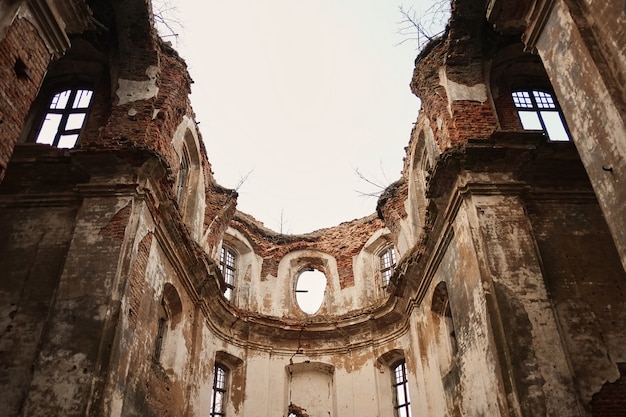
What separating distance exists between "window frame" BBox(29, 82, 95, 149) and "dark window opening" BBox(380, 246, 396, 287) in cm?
1066

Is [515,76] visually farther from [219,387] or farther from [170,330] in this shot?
[219,387]

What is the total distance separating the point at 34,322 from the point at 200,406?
5.97m

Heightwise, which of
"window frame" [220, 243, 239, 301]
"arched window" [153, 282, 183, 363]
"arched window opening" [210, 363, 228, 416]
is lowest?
"arched window opening" [210, 363, 228, 416]

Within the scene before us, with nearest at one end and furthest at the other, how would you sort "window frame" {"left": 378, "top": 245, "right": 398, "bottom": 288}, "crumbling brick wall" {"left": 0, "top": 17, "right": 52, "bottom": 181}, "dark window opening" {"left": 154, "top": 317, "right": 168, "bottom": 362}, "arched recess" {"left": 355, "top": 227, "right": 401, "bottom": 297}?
"crumbling brick wall" {"left": 0, "top": 17, "right": 52, "bottom": 181}
"dark window opening" {"left": 154, "top": 317, "right": 168, "bottom": 362}
"window frame" {"left": 378, "top": 245, "right": 398, "bottom": 288}
"arched recess" {"left": 355, "top": 227, "right": 401, "bottom": 297}

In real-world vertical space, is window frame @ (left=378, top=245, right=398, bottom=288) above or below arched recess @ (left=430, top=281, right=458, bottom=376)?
above

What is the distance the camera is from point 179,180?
13773 millimetres

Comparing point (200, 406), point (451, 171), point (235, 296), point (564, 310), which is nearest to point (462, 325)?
point (564, 310)

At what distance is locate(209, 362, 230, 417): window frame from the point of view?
14570mm

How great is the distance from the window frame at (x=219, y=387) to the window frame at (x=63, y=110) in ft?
25.1

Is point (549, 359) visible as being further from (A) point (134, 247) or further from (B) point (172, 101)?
(B) point (172, 101)

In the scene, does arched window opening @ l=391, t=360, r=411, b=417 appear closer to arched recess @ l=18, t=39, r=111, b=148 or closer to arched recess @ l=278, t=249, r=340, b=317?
arched recess @ l=278, t=249, r=340, b=317

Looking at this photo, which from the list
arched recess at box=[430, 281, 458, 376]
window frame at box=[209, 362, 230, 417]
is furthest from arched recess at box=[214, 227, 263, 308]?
arched recess at box=[430, 281, 458, 376]

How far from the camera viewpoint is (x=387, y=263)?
18125 millimetres

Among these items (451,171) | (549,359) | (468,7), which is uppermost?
(468,7)
